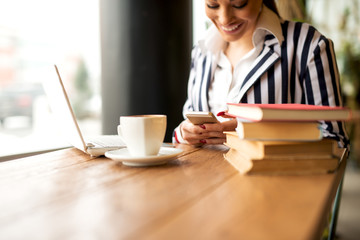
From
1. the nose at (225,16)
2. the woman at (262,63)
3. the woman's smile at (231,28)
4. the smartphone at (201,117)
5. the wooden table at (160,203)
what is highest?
the nose at (225,16)

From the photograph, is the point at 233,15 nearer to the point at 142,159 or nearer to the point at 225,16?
the point at 225,16

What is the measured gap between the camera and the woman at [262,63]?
1488mm

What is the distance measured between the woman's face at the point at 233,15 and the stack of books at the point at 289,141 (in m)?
0.80

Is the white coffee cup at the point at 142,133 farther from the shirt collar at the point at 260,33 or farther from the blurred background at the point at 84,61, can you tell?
the blurred background at the point at 84,61

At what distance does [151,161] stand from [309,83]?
0.88 meters

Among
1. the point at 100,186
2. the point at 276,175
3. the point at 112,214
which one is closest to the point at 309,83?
the point at 276,175

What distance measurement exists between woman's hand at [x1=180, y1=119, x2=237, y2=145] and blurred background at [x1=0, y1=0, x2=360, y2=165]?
975 mm

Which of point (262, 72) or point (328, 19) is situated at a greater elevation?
point (328, 19)

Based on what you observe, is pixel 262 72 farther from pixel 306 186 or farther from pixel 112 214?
pixel 112 214

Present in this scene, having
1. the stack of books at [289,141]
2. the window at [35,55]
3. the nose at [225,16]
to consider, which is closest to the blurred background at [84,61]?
the window at [35,55]

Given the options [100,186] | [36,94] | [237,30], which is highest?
[237,30]

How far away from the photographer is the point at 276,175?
2.61 feet

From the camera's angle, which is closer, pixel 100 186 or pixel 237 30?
pixel 100 186

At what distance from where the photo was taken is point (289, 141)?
2.60 feet
